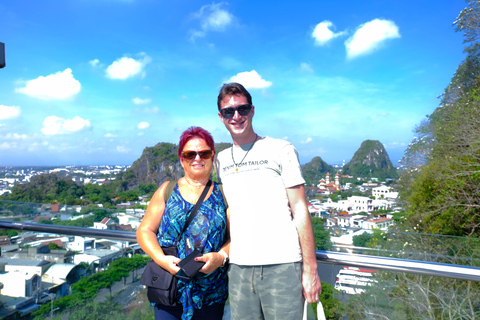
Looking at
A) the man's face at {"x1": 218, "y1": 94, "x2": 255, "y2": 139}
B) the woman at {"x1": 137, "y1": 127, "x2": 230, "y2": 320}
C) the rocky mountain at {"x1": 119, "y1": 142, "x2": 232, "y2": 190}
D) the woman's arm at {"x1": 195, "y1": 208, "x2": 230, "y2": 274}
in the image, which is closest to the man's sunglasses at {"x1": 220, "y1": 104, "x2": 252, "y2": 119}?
the man's face at {"x1": 218, "y1": 94, "x2": 255, "y2": 139}

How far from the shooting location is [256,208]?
5.00 feet

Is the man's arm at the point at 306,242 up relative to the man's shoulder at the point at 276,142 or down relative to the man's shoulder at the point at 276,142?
down

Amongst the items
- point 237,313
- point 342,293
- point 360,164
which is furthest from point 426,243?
point 360,164

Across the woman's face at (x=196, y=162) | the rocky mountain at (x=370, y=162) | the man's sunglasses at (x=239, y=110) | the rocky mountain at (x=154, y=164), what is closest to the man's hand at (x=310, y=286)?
the woman's face at (x=196, y=162)

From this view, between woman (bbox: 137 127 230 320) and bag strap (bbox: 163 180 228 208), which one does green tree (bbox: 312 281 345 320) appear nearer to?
woman (bbox: 137 127 230 320)

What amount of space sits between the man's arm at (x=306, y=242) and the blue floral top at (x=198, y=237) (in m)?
0.38

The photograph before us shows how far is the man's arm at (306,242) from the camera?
1.48 meters

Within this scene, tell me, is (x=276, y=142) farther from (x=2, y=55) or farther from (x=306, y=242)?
(x=2, y=55)

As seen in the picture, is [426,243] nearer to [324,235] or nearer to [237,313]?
[324,235]

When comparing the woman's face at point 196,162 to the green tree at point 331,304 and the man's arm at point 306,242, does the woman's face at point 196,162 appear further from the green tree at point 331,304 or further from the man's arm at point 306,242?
the green tree at point 331,304

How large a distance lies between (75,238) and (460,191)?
13.3 m

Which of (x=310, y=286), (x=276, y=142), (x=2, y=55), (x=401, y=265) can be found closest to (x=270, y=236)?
(x=310, y=286)

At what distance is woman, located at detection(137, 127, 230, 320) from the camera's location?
1.61m

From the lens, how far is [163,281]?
62.0 inches
